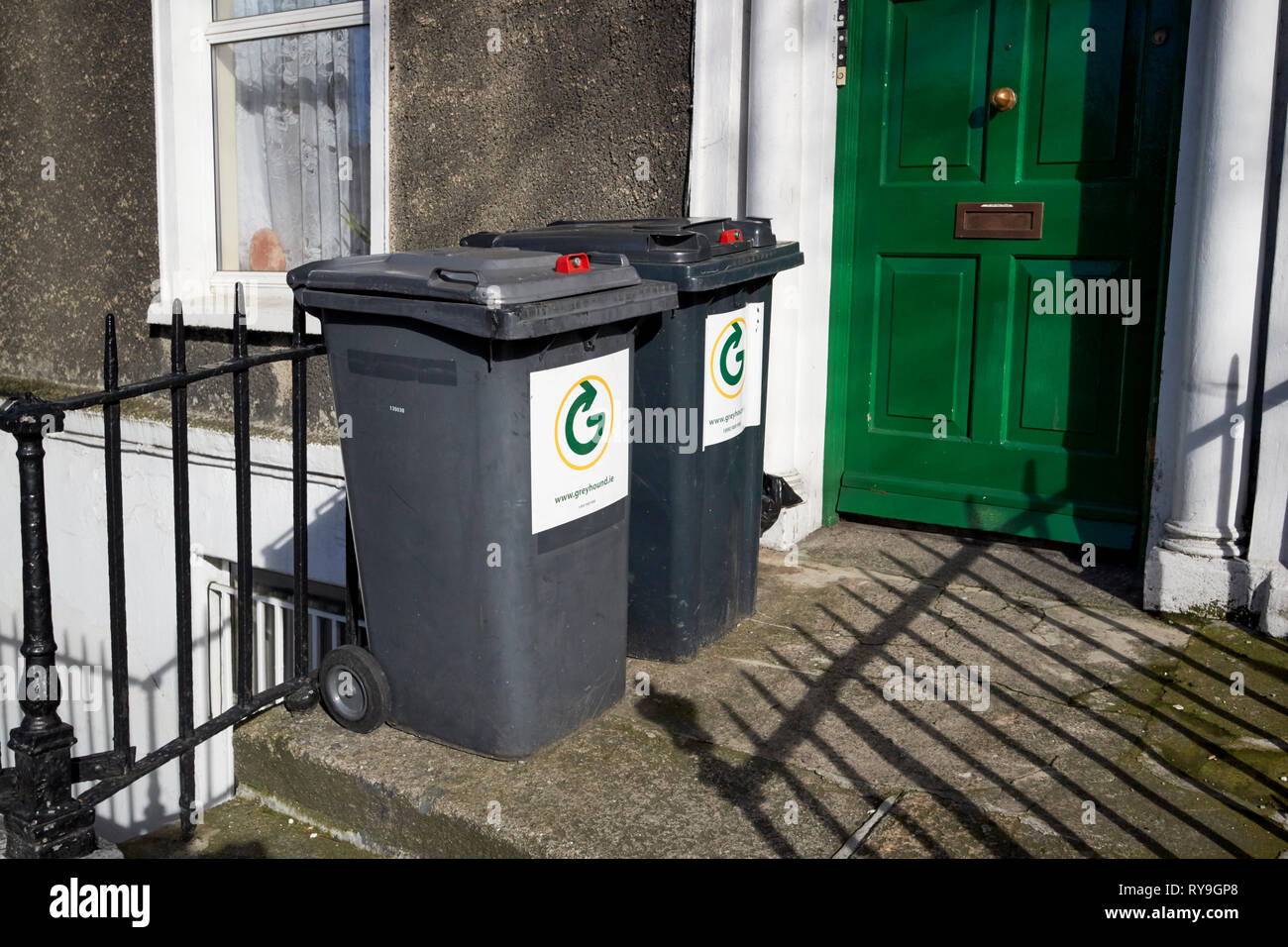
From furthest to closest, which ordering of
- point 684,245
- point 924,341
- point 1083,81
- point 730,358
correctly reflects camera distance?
point 924,341, point 1083,81, point 730,358, point 684,245

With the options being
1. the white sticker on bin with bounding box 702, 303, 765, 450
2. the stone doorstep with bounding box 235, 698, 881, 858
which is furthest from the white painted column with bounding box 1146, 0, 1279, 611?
the stone doorstep with bounding box 235, 698, 881, 858

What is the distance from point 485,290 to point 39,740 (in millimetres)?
1486

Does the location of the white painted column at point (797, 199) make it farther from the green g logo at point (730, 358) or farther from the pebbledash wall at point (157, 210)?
the green g logo at point (730, 358)

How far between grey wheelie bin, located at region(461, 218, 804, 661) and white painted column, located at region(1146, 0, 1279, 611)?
1408 mm

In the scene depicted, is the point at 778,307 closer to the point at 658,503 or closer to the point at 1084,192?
the point at 1084,192

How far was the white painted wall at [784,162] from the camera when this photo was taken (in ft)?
16.0

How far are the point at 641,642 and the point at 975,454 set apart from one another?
1.92 m

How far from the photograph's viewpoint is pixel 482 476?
3.05 meters

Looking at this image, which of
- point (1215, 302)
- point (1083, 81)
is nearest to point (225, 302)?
point (1083, 81)

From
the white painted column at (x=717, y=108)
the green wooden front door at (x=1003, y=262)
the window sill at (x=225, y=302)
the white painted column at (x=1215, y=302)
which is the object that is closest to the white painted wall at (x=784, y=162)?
the white painted column at (x=717, y=108)

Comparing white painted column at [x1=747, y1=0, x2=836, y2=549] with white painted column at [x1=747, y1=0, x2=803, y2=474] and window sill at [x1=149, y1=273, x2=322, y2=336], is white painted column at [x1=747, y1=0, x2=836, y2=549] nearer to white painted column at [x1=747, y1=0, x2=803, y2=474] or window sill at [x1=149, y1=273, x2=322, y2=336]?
white painted column at [x1=747, y1=0, x2=803, y2=474]

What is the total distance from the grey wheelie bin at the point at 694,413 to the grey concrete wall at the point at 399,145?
123 cm

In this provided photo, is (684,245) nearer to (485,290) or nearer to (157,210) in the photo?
(485,290)

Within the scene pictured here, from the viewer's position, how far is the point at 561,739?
338 cm
